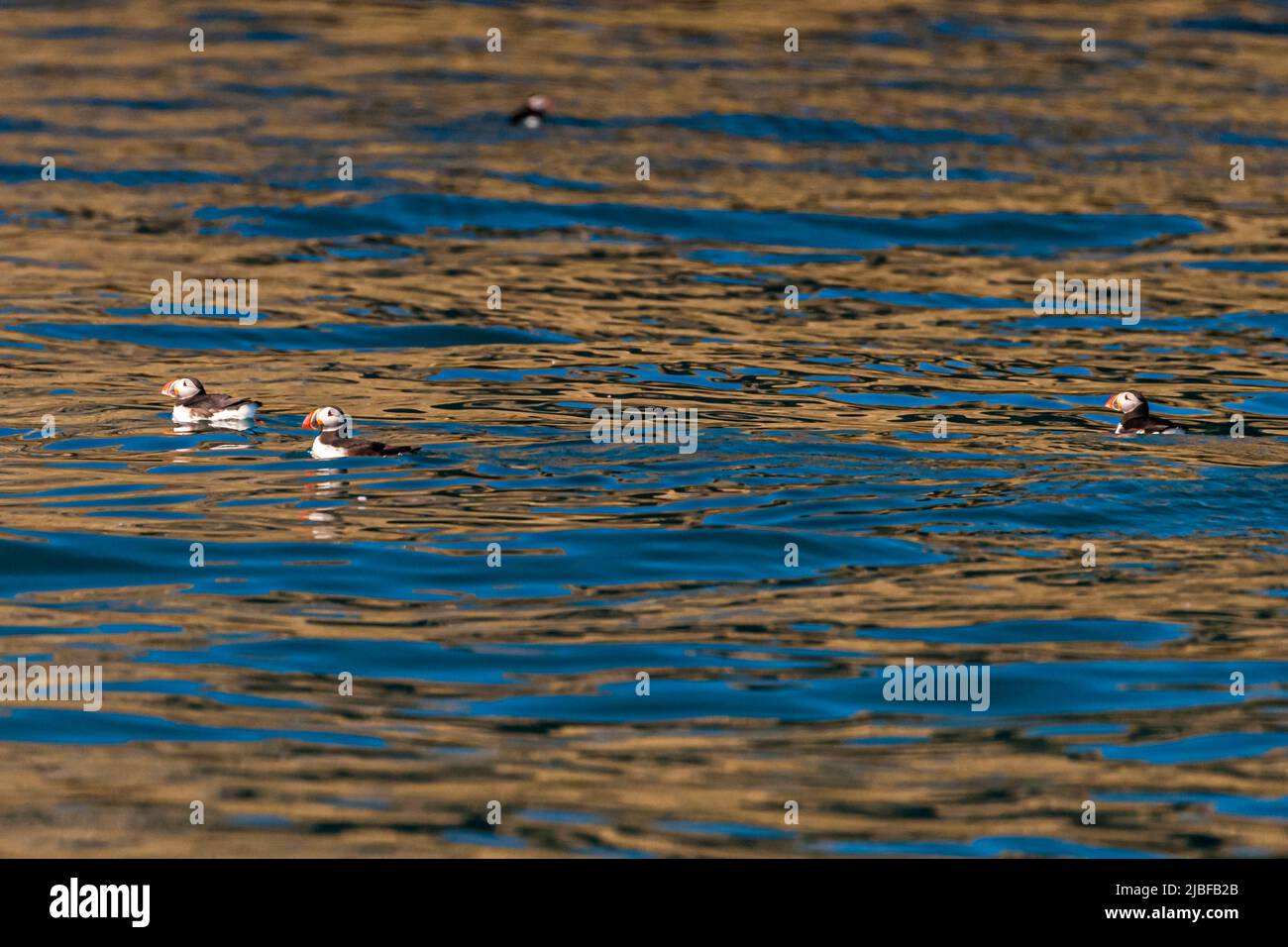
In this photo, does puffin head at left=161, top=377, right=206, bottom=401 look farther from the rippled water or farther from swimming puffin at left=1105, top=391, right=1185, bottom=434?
swimming puffin at left=1105, top=391, right=1185, bottom=434

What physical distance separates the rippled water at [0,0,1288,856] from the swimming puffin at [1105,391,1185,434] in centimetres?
28

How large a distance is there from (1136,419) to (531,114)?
1528 cm

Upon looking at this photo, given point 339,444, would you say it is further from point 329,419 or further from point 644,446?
point 644,446

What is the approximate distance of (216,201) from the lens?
1120 inches

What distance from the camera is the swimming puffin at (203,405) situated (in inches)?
716

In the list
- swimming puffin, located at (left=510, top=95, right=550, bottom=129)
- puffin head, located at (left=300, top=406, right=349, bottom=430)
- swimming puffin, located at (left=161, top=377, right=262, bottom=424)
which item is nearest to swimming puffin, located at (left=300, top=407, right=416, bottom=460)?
puffin head, located at (left=300, top=406, right=349, bottom=430)

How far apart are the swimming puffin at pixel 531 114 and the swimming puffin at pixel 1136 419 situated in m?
14.7

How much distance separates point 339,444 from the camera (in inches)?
666

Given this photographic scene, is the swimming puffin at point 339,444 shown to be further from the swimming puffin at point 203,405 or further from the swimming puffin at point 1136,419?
the swimming puffin at point 1136,419

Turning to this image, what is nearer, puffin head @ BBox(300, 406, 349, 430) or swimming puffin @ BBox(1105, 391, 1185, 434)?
puffin head @ BBox(300, 406, 349, 430)

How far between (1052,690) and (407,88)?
77.8 ft

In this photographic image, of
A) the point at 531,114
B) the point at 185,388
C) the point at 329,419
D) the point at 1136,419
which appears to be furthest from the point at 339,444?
the point at 531,114

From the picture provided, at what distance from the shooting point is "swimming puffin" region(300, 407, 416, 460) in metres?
16.8
